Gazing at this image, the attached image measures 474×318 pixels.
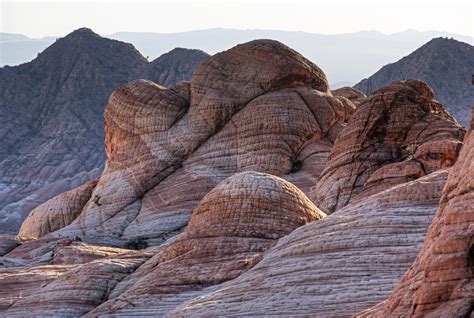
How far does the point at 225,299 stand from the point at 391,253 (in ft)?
12.3

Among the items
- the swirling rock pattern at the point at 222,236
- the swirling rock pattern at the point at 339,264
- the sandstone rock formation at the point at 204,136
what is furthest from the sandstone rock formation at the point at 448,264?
the sandstone rock formation at the point at 204,136

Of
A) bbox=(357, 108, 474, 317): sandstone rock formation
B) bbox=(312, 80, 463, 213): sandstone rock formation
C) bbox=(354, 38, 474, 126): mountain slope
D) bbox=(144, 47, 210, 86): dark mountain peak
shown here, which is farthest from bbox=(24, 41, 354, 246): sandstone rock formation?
bbox=(144, 47, 210, 86): dark mountain peak

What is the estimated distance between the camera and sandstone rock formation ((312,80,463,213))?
3497 centimetres

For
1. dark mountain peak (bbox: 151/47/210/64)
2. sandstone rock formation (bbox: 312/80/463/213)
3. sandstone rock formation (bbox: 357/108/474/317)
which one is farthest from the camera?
dark mountain peak (bbox: 151/47/210/64)

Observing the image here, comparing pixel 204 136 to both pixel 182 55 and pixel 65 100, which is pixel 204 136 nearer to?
pixel 65 100

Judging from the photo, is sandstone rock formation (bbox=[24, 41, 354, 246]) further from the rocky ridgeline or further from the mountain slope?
the mountain slope

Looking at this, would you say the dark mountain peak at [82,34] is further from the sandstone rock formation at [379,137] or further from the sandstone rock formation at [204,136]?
the sandstone rock formation at [379,137]

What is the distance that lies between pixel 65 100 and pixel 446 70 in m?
51.8

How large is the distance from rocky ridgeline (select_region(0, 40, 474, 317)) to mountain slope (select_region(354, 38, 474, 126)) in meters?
62.3

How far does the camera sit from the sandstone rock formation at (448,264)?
13.7 m

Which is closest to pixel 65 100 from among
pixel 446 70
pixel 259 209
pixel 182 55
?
pixel 182 55

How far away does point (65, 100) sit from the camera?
465ft

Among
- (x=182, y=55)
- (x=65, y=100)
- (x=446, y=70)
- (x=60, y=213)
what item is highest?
(x=60, y=213)

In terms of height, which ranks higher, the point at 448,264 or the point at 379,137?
the point at 448,264
